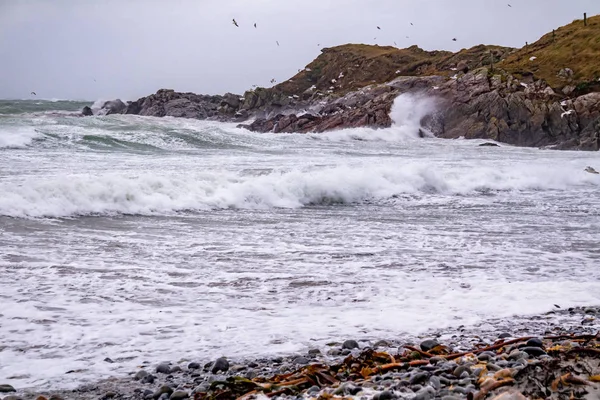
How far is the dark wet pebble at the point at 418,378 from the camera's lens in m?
3.61

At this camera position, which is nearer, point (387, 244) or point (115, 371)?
point (115, 371)

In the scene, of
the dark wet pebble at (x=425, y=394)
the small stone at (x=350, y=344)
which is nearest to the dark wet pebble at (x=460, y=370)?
the dark wet pebble at (x=425, y=394)

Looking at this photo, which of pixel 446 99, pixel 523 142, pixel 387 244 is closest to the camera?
pixel 387 244

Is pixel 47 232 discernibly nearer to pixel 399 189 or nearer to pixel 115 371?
pixel 115 371

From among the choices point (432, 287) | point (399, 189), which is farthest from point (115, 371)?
point (399, 189)

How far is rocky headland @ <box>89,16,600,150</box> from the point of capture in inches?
1676

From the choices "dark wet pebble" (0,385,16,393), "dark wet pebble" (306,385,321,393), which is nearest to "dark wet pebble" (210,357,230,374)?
"dark wet pebble" (306,385,321,393)

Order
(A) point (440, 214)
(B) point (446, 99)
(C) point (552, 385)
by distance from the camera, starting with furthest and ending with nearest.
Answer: (B) point (446, 99), (A) point (440, 214), (C) point (552, 385)

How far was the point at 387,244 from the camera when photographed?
9227 millimetres

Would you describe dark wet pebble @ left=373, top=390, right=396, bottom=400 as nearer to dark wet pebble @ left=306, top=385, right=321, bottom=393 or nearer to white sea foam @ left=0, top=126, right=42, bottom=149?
dark wet pebble @ left=306, top=385, right=321, bottom=393

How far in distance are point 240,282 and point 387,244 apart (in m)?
3.21

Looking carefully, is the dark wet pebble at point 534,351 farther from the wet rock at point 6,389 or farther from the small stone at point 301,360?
the wet rock at point 6,389

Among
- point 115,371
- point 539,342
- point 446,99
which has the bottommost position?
point 115,371

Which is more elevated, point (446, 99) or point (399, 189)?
point (446, 99)
